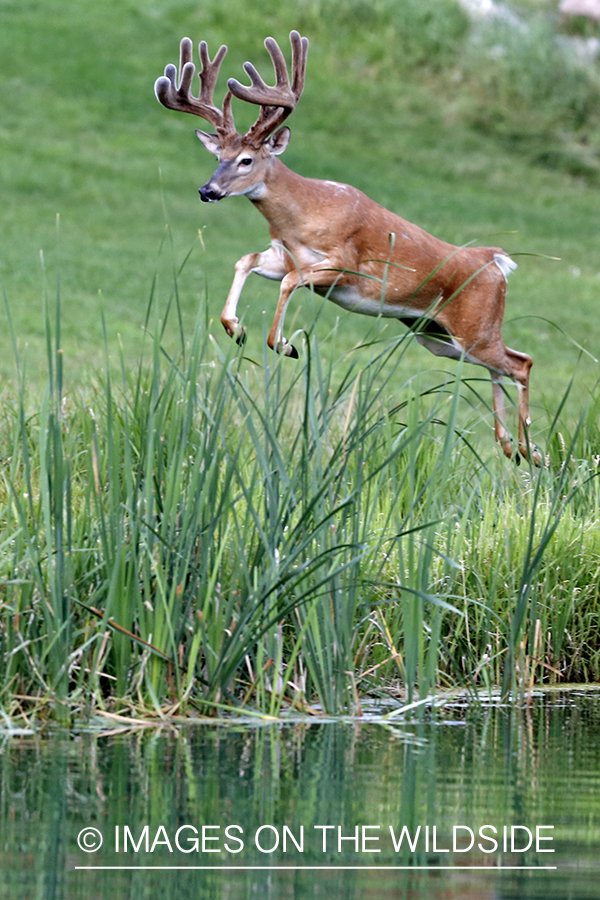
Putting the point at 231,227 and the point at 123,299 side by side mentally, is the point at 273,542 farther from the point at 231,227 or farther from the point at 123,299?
the point at 231,227

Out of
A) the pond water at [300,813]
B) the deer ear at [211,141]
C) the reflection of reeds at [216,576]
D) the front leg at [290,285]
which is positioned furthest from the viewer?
the deer ear at [211,141]

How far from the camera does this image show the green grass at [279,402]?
14.9ft

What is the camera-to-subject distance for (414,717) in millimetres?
4660

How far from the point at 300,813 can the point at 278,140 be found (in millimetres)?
4486

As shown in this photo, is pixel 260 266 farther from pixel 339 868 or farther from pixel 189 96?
pixel 339 868

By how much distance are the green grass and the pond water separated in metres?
0.40

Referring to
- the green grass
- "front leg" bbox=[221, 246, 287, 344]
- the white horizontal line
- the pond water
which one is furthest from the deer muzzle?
the white horizontal line

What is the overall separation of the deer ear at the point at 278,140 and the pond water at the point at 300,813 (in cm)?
356

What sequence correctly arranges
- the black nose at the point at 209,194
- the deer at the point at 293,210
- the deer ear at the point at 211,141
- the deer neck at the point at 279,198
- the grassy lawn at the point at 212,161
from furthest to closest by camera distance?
the grassy lawn at the point at 212,161 → the deer neck at the point at 279,198 → the deer ear at the point at 211,141 → the deer at the point at 293,210 → the black nose at the point at 209,194

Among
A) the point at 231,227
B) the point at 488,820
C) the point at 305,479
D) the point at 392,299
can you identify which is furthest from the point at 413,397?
the point at 231,227

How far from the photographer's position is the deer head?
6.93 m

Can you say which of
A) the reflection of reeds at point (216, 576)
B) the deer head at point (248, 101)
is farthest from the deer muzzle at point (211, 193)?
the reflection of reeds at point (216, 576)

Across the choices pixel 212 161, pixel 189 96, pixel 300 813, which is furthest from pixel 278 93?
pixel 212 161

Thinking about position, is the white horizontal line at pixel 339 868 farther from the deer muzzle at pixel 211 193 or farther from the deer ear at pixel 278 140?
the deer ear at pixel 278 140
